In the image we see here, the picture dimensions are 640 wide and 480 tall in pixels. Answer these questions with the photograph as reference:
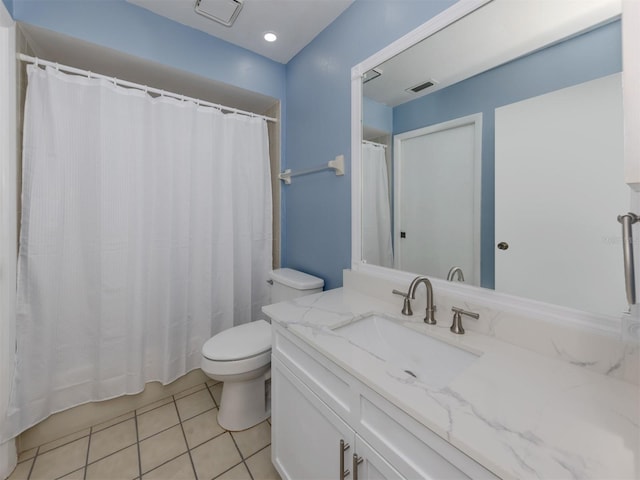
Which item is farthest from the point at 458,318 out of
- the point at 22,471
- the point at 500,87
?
the point at 22,471

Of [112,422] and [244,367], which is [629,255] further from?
[112,422]

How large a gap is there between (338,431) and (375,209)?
1019 millimetres

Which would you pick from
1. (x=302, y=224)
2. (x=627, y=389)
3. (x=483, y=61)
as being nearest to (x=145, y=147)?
(x=302, y=224)

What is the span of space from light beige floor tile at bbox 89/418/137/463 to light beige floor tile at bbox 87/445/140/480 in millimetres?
43

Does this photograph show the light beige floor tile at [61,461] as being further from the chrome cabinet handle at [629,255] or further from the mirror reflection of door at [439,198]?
the chrome cabinet handle at [629,255]

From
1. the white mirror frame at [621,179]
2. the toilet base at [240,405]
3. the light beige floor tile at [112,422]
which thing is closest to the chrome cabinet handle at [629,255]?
the white mirror frame at [621,179]

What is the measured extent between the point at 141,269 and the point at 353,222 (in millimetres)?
1303

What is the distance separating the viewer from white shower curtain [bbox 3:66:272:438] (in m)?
1.35

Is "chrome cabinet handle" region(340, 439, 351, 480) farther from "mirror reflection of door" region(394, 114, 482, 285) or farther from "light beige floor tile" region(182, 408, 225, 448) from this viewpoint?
"light beige floor tile" region(182, 408, 225, 448)

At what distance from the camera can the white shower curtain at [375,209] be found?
141 centimetres

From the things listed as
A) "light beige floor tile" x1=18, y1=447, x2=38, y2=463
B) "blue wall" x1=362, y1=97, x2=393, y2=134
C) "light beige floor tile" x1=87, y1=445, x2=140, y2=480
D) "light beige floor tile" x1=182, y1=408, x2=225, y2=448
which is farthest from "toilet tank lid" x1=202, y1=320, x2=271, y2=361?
"blue wall" x1=362, y1=97, x2=393, y2=134

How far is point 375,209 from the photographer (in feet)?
4.78

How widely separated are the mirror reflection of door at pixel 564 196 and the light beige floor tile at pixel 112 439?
1995 mm

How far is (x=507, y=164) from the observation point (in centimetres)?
97
